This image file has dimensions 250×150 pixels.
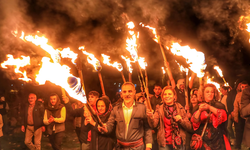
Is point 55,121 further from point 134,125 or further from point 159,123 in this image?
point 159,123

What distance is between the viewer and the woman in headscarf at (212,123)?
14.0ft

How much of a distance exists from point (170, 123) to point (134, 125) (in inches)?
33.8

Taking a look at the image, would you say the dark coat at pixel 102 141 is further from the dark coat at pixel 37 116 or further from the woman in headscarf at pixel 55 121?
the dark coat at pixel 37 116

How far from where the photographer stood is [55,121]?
5754mm

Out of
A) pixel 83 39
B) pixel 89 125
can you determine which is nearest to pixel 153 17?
pixel 83 39

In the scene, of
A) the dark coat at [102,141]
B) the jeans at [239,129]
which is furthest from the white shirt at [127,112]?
the jeans at [239,129]

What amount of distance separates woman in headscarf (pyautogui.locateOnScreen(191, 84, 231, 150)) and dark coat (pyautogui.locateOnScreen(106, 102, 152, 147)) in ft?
3.62

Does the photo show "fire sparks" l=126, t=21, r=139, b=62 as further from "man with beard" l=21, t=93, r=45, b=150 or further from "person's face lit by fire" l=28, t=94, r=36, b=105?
"person's face lit by fire" l=28, t=94, r=36, b=105

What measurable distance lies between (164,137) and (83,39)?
11680 mm

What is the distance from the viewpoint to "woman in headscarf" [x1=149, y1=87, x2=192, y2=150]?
4.16m

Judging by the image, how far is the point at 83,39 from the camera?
1469 centimetres

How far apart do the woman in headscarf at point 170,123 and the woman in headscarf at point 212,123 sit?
329 millimetres

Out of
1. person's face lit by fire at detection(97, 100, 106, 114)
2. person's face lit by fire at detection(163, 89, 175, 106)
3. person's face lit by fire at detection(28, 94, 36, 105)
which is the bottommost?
person's face lit by fire at detection(97, 100, 106, 114)

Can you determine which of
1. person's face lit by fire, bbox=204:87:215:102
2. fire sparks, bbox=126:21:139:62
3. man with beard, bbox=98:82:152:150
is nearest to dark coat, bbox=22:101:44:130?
man with beard, bbox=98:82:152:150
